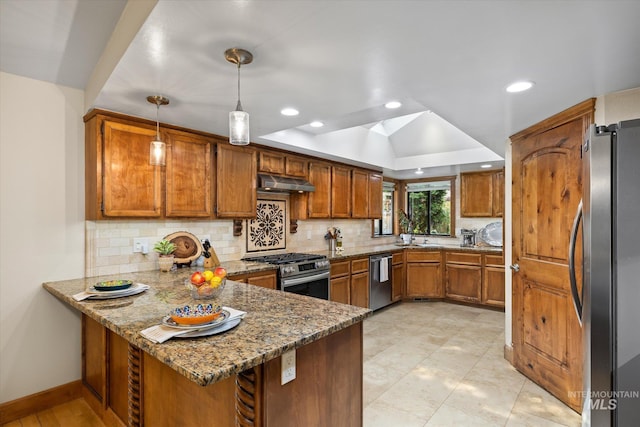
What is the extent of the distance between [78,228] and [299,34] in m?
2.34

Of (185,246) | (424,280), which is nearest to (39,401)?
(185,246)

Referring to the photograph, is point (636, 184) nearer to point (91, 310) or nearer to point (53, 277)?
point (91, 310)

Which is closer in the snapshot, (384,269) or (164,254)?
(164,254)

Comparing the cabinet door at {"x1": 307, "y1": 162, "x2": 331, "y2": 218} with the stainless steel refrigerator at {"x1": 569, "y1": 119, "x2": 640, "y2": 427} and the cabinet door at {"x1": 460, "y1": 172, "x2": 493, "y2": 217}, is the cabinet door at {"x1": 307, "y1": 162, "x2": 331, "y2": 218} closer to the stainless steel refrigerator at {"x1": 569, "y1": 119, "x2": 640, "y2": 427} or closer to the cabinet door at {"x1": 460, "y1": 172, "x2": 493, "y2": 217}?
the cabinet door at {"x1": 460, "y1": 172, "x2": 493, "y2": 217}

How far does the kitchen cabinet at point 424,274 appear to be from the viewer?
215 inches

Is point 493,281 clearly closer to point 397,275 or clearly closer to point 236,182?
point 397,275

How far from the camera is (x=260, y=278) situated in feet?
10.7

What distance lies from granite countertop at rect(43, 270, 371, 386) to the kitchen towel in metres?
2.88

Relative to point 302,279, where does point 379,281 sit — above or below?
below

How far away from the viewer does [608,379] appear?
128cm

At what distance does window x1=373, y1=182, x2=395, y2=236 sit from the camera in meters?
6.25

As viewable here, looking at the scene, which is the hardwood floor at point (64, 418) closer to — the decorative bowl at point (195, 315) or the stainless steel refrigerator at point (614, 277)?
the decorative bowl at point (195, 315)

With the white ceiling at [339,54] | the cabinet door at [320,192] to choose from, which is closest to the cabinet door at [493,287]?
the cabinet door at [320,192]

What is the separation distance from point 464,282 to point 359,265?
1859mm
